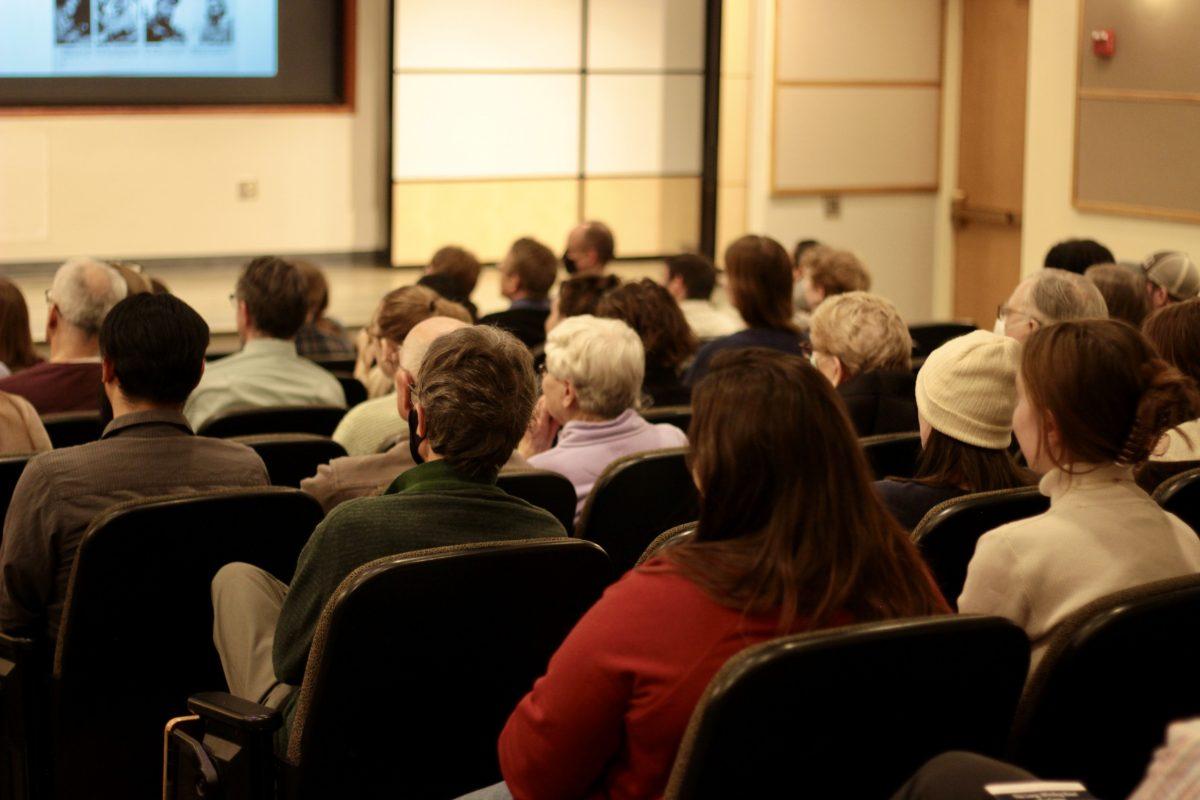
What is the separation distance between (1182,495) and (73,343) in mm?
3048

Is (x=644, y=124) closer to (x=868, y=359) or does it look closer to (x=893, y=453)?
(x=868, y=359)

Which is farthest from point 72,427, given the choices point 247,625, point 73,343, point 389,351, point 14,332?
point 247,625

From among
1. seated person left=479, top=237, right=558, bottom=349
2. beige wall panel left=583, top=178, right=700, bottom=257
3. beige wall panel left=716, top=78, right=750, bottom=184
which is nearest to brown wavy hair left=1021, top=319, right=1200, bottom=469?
seated person left=479, top=237, right=558, bottom=349

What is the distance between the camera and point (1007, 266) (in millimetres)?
10016

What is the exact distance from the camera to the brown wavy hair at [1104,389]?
85.0 inches

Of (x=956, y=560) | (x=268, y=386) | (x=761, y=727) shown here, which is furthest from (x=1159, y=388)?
(x=268, y=386)

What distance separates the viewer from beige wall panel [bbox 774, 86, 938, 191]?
10055 mm

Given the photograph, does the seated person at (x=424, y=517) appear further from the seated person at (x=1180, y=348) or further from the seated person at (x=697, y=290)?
the seated person at (x=697, y=290)

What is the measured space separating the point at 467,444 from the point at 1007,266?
817 cm

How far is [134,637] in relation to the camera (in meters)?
2.64

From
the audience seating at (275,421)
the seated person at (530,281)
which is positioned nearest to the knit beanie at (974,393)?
the audience seating at (275,421)

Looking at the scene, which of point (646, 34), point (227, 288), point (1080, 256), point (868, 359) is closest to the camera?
point (868, 359)

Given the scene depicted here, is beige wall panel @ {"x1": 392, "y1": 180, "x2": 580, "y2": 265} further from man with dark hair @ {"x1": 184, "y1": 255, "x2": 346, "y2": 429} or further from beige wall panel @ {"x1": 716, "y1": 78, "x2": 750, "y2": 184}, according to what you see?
man with dark hair @ {"x1": 184, "y1": 255, "x2": 346, "y2": 429}

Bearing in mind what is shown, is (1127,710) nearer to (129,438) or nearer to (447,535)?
(447,535)
